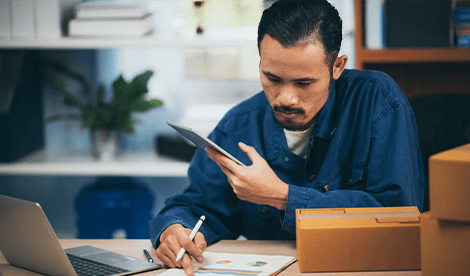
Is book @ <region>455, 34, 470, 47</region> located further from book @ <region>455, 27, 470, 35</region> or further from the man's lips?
the man's lips

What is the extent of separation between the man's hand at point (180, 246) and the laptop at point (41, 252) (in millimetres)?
32

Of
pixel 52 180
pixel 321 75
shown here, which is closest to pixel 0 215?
pixel 321 75

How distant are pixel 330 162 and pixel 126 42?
1.13 m

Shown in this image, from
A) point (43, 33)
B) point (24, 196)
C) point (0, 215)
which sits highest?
point (43, 33)

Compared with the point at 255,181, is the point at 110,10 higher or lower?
higher

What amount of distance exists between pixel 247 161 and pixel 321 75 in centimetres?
31

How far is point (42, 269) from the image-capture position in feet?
2.92

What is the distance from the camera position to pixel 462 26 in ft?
6.05

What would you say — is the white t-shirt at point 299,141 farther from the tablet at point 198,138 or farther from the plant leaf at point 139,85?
the plant leaf at point 139,85

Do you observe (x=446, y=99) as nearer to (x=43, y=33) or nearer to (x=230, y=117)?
(x=230, y=117)

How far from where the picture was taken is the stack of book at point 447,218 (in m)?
0.67

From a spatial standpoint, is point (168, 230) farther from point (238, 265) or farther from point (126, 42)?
point (126, 42)

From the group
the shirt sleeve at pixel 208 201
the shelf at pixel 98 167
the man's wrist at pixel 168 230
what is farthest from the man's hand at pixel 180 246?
the shelf at pixel 98 167

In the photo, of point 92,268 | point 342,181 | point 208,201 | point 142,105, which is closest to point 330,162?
point 342,181
